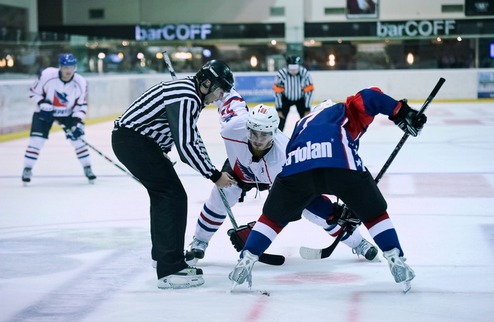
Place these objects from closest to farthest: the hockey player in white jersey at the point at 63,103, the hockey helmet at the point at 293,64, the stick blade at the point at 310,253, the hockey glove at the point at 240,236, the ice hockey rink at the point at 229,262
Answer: the ice hockey rink at the point at 229,262, the hockey glove at the point at 240,236, the stick blade at the point at 310,253, the hockey player in white jersey at the point at 63,103, the hockey helmet at the point at 293,64

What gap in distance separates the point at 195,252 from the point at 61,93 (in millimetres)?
3761

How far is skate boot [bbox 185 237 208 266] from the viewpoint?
169 inches

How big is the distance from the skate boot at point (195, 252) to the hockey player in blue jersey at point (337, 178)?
2.23 ft

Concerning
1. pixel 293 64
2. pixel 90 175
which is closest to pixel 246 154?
pixel 90 175

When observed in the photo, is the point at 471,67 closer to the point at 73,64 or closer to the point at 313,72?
the point at 313,72

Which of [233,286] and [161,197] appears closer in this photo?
[233,286]

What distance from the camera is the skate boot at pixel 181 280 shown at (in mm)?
3816

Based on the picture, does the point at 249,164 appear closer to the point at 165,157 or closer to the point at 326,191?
the point at 165,157

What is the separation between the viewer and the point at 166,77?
18.4 metres

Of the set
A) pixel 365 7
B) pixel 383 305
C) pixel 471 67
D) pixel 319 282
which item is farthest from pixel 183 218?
pixel 365 7

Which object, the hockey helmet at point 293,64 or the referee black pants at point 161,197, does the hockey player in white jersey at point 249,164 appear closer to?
the referee black pants at point 161,197

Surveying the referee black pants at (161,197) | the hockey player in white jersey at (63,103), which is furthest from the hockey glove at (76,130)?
the referee black pants at (161,197)

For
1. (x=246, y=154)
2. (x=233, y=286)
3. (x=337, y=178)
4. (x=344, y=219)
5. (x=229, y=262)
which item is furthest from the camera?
(x=229, y=262)

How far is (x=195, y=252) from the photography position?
4328mm
